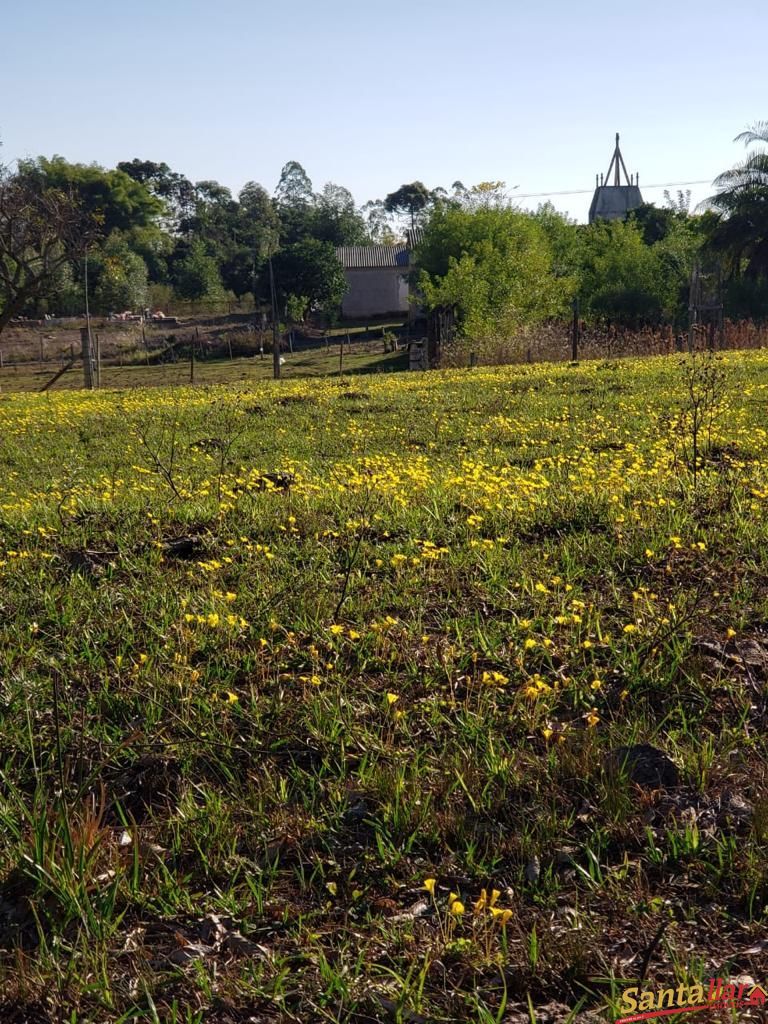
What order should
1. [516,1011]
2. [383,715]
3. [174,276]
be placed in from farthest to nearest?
[174,276]
[383,715]
[516,1011]

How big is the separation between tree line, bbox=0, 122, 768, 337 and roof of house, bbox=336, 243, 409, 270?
6.57m

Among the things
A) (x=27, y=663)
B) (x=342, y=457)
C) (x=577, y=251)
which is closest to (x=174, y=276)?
(x=577, y=251)

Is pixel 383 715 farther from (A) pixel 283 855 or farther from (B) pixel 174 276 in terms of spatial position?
(B) pixel 174 276

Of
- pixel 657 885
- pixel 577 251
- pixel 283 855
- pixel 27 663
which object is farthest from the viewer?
pixel 577 251

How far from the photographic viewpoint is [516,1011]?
7.50 feet

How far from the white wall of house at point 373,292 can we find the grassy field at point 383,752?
69.1 metres

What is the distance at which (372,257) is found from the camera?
74.9 m

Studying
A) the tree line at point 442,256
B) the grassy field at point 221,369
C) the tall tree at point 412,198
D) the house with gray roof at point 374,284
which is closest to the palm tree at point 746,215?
the tree line at point 442,256

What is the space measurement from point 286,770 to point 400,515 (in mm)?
3137

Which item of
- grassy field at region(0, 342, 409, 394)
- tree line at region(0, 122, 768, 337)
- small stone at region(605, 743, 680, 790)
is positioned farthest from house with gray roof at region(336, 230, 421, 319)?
small stone at region(605, 743, 680, 790)

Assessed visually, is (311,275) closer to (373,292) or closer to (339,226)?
(373,292)

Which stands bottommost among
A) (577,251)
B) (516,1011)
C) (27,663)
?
(516,1011)

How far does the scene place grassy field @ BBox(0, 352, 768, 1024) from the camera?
244cm

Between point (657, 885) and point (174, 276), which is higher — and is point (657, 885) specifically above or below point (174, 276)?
below
